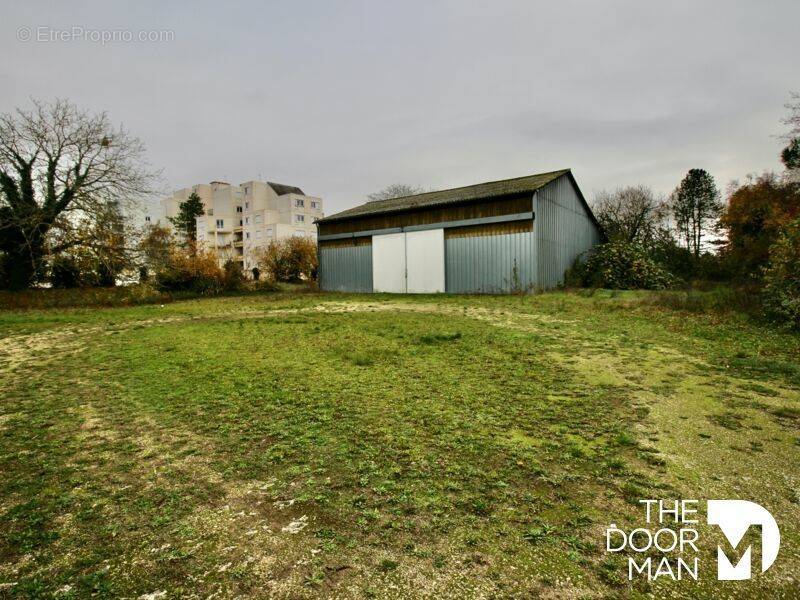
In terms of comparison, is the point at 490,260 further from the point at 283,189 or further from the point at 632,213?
the point at 283,189

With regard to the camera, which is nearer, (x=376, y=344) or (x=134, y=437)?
(x=134, y=437)

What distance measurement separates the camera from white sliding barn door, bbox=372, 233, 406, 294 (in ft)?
63.2

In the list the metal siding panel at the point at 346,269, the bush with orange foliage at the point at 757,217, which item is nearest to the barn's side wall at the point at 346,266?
the metal siding panel at the point at 346,269

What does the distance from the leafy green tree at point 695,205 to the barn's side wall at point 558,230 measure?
23666 mm

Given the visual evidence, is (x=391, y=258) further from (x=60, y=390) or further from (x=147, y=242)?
(x=60, y=390)

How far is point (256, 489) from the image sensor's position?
7.18ft

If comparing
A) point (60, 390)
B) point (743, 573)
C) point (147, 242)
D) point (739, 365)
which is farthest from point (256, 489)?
point (147, 242)

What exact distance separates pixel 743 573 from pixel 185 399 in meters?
3.96

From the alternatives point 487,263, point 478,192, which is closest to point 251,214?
point 478,192

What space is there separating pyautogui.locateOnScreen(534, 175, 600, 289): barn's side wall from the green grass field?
37.3ft

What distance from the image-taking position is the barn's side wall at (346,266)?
20688mm

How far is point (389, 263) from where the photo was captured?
19703 millimetres

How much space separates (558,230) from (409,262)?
270 inches

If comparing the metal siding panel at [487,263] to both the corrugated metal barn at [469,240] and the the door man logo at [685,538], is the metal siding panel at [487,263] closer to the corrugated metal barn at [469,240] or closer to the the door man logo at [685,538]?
the corrugated metal barn at [469,240]
